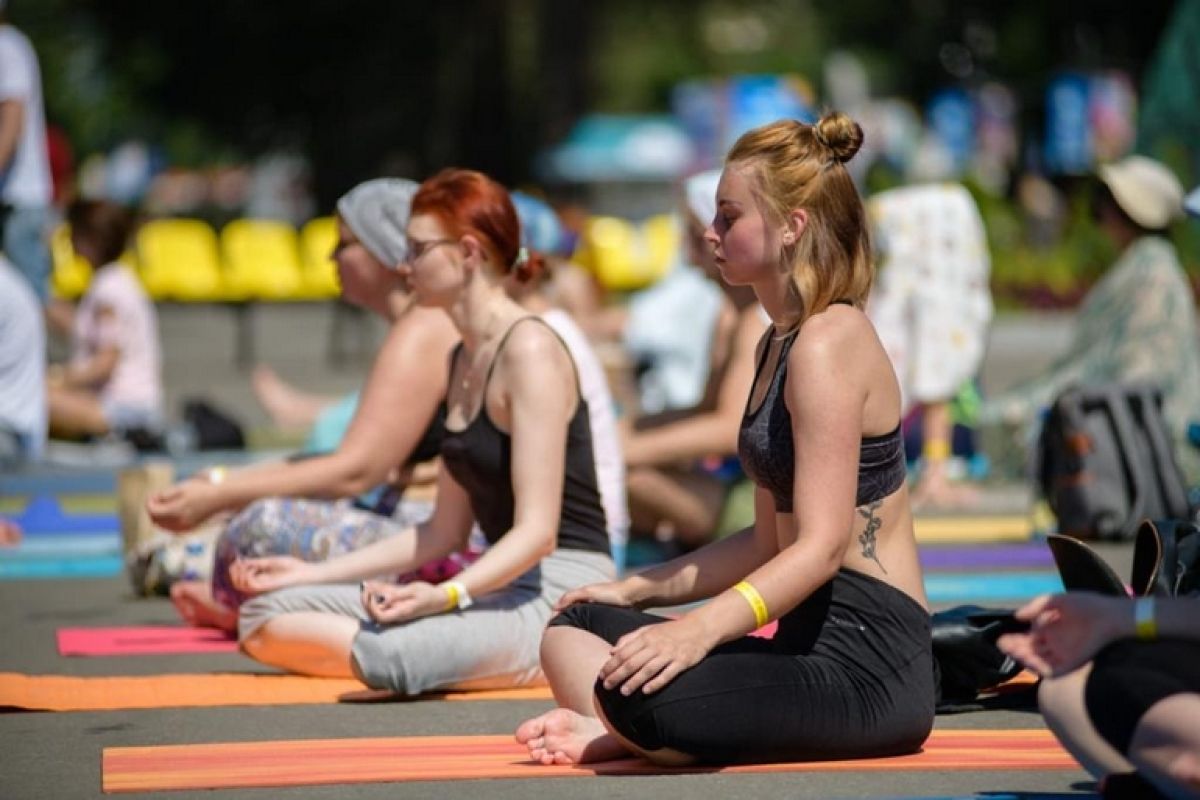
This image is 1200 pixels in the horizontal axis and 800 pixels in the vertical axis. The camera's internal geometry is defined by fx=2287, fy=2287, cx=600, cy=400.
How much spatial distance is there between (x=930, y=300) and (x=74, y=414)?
4.95 m

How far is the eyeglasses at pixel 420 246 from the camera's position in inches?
248

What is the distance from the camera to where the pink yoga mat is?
7.21 m

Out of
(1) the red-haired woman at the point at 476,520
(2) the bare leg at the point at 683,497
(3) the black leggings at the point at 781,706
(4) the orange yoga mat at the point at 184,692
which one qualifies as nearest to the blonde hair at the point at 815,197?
(3) the black leggings at the point at 781,706

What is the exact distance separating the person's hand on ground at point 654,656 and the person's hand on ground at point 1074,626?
754 mm

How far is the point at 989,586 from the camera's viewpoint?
855 centimetres

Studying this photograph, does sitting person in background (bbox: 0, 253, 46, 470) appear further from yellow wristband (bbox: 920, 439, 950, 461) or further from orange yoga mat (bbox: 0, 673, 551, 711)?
orange yoga mat (bbox: 0, 673, 551, 711)

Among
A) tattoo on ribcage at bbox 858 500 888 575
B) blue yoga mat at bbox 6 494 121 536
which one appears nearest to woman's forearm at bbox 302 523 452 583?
tattoo on ribcage at bbox 858 500 888 575

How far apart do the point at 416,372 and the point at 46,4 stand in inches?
1502

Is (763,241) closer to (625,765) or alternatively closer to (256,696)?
(625,765)

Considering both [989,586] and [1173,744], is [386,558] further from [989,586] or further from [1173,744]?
[1173,744]

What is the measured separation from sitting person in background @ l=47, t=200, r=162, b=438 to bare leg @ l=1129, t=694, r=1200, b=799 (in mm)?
9856

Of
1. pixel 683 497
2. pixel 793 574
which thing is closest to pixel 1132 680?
pixel 793 574

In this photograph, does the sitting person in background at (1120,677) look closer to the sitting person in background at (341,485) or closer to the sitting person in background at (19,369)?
the sitting person in background at (341,485)

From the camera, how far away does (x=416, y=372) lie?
7.04 meters
